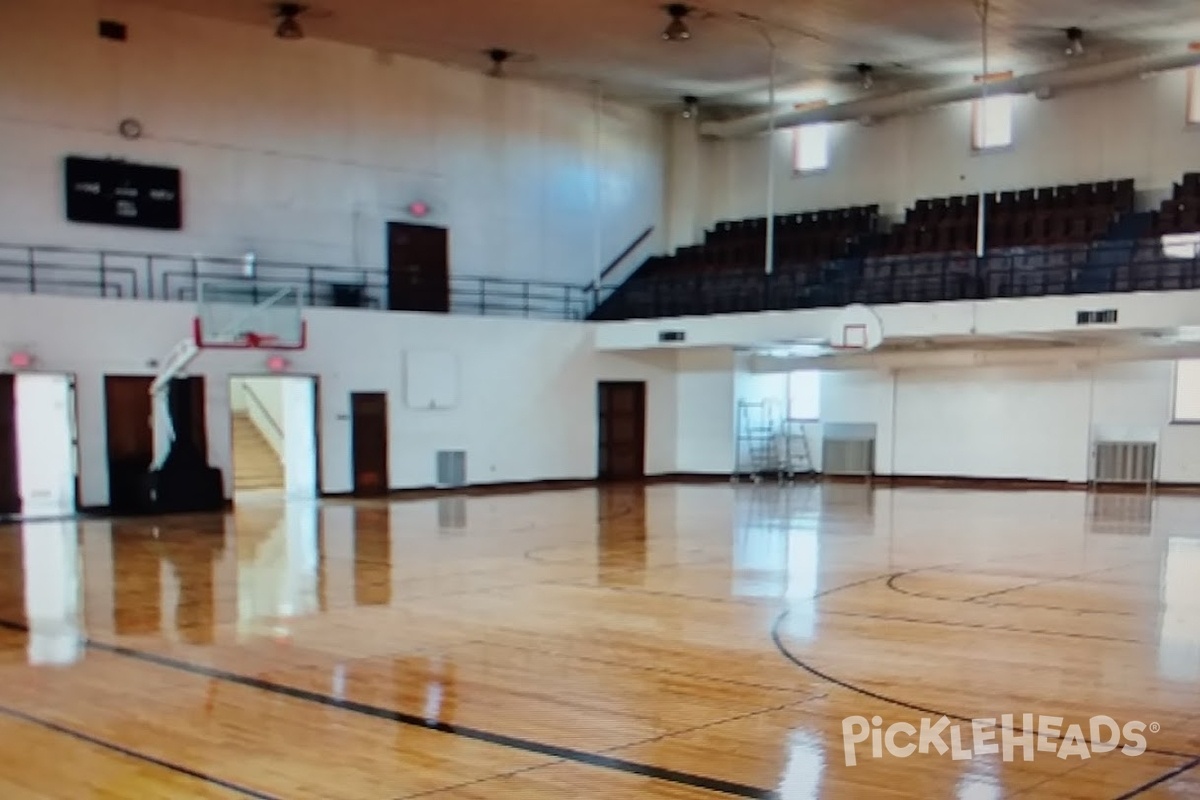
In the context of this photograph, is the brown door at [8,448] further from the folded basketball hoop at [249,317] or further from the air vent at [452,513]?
the air vent at [452,513]

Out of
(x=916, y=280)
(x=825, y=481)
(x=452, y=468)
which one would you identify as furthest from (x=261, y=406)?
(x=916, y=280)

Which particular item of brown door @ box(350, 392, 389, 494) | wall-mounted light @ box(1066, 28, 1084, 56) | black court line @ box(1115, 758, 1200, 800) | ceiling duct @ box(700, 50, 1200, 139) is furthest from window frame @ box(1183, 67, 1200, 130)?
black court line @ box(1115, 758, 1200, 800)

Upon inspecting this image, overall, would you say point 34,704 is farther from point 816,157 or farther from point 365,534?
point 816,157

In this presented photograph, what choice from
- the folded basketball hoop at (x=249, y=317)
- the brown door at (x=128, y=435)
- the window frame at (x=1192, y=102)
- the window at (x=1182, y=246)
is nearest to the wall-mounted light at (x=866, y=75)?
the window frame at (x=1192, y=102)

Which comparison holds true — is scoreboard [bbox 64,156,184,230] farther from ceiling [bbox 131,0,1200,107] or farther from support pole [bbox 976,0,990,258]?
support pole [bbox 976,0,990,258]

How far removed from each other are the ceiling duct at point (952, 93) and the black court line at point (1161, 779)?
1421 centimetres

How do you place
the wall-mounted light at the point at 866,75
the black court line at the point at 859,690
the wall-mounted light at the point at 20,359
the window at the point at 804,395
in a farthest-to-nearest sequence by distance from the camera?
the window at the point at 804,395, the wall-mounted light at the point at 866,75, the wall-mounted light at the point at 20,359, the black court line at the point at 859,690

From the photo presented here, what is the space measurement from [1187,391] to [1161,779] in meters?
14.9

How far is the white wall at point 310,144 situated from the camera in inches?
589

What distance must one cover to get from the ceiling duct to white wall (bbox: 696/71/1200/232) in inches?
16.0

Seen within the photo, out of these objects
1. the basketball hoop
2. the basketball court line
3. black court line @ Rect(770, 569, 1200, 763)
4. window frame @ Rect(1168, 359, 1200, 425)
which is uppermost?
the basketball hoop

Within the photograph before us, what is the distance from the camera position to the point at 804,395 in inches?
818

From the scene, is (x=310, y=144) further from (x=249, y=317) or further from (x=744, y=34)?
(x=744, y=34)

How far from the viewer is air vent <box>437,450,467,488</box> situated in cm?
1805
